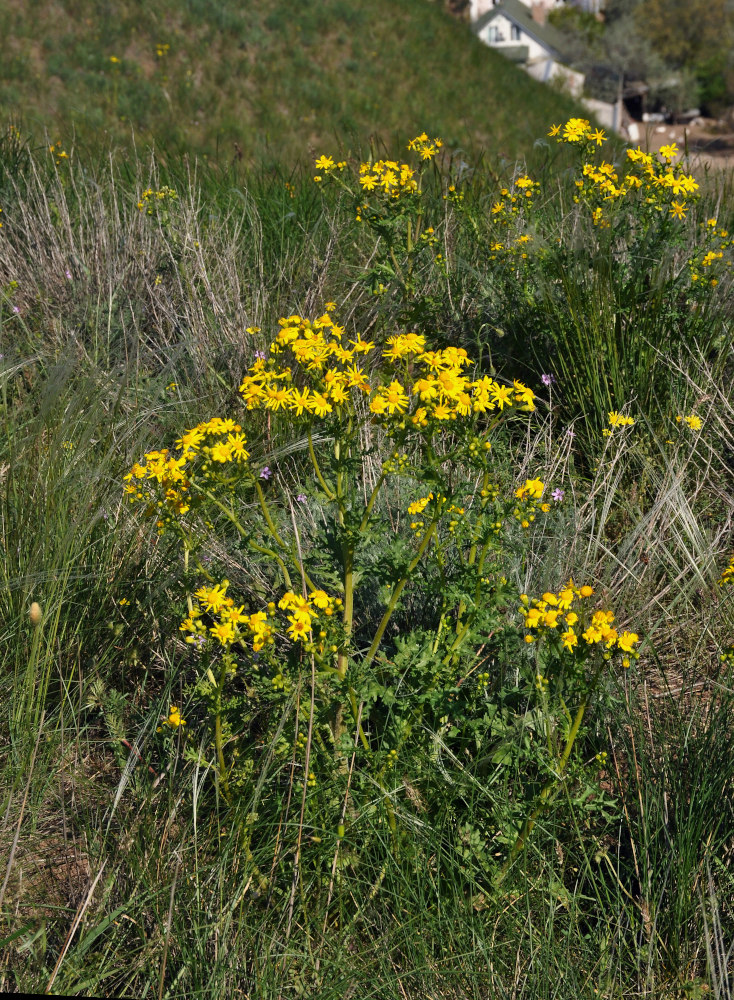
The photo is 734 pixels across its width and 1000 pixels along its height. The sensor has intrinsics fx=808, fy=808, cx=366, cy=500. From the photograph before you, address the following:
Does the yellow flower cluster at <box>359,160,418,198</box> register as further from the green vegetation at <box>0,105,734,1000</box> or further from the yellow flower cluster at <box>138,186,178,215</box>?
the yellow flower cluster at <box>138,186,178,215</box>

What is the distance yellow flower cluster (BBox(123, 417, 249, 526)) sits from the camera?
150 centimetres

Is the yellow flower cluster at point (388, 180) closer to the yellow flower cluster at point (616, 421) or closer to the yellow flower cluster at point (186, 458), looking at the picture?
the yellow flower cluster at point (616, 421)

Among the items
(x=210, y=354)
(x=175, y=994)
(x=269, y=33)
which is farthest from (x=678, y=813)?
(x=269, y=33)

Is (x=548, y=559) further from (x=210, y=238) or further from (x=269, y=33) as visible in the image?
(x=269, y=33)

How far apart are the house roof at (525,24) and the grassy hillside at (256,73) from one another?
1208 inches

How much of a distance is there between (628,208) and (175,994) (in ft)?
10.1

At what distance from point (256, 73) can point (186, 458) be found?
15.4m

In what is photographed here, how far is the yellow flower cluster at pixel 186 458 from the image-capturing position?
1.50m

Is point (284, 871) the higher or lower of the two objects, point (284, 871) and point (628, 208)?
the lower

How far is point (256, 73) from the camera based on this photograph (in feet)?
48.5

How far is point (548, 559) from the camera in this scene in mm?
2141

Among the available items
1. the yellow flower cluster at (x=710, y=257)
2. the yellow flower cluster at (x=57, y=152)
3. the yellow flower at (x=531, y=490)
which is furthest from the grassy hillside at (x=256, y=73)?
the yellow flower at (x=531, y=490)

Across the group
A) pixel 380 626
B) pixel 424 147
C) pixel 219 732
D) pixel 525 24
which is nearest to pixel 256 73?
pixel 424 147

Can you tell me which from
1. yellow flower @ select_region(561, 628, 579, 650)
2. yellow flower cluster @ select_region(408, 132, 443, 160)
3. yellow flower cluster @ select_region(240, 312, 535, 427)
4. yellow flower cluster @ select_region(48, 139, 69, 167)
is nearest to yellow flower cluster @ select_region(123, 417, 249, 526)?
yellow flower cluster @ select_region(240, 312, 535, 427)
